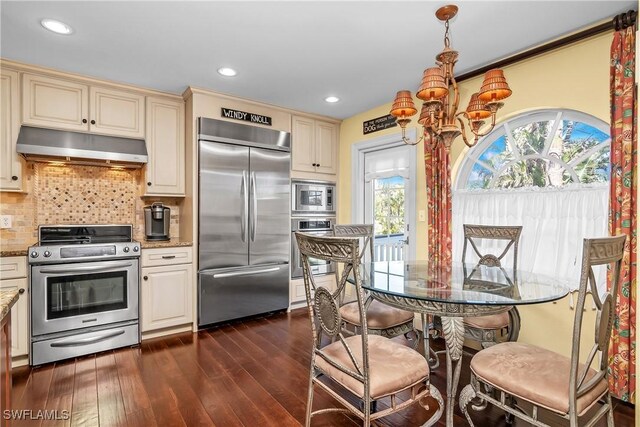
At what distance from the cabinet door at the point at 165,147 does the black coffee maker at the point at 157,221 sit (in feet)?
0.57

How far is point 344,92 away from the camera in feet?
11.4

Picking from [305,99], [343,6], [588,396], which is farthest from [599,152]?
[305,99]

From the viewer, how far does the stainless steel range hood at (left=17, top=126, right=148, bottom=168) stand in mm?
2766

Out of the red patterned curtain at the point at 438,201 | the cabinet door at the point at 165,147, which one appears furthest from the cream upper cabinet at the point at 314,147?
the red patterned curtain at the point at 438,201

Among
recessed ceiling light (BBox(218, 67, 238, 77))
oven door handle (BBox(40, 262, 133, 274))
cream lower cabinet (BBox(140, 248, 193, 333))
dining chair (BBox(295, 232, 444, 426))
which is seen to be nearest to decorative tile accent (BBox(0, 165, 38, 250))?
oven door handle (BBox(40, 262, 133, 274))

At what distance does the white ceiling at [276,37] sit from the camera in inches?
81.0

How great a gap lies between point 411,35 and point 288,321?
2.98 metres

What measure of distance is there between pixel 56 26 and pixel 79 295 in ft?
6.68

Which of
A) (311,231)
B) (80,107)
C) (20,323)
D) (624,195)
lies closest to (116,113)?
(80,107)

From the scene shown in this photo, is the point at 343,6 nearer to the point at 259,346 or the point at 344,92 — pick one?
the point at 344,92

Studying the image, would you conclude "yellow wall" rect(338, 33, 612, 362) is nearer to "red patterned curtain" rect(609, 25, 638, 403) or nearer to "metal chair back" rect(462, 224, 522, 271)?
"red patterned curtain" rect(609, 25, 638, 403)

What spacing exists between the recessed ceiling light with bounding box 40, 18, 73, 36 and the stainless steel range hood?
0.94 meters

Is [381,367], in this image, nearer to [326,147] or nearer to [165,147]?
[165,147]

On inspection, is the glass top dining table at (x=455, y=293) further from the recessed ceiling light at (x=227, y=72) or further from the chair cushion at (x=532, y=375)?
the recessed ceiling light at (x=227, y=72)
